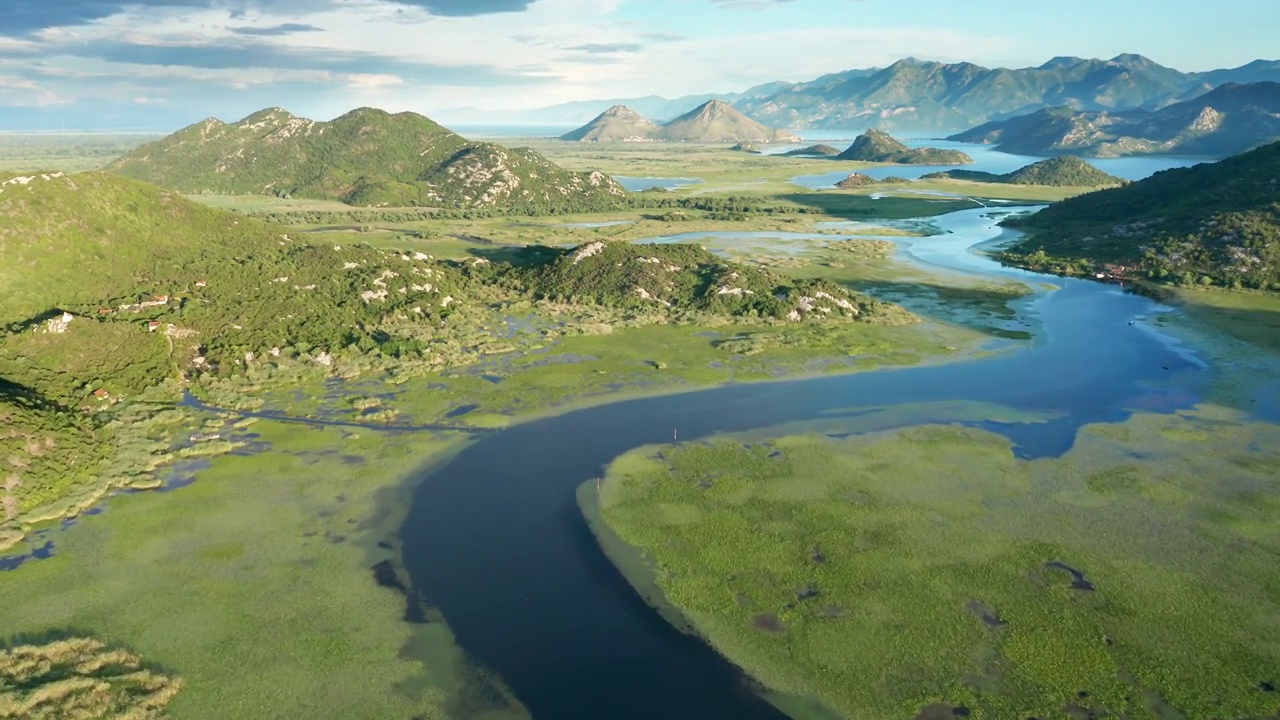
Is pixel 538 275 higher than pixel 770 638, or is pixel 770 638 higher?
pixel 538 275

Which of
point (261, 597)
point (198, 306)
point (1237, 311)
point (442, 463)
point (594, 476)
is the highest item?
point (198, 306)

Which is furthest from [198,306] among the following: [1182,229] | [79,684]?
[1182,229]

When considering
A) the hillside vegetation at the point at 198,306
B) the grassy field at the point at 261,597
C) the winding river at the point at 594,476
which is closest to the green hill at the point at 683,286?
the hillside vegetation at the point at 198,306

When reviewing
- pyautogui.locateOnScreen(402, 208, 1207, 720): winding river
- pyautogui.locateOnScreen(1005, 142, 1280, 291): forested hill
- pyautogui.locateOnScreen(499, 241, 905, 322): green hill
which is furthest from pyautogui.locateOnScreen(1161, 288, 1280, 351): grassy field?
pyautogui.locateOnScreen(499, 241, 905, 322): green hill

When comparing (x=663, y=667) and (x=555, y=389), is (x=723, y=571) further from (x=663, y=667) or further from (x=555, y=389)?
(x=555, y=389)

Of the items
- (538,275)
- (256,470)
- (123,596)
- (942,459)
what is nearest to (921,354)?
(942,459)

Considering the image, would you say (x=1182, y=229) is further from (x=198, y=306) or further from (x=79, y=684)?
(x=79, y=684)

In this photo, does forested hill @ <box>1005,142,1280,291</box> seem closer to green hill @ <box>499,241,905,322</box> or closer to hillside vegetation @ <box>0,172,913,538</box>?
green hill @ <box>499,241,905,322</box>
